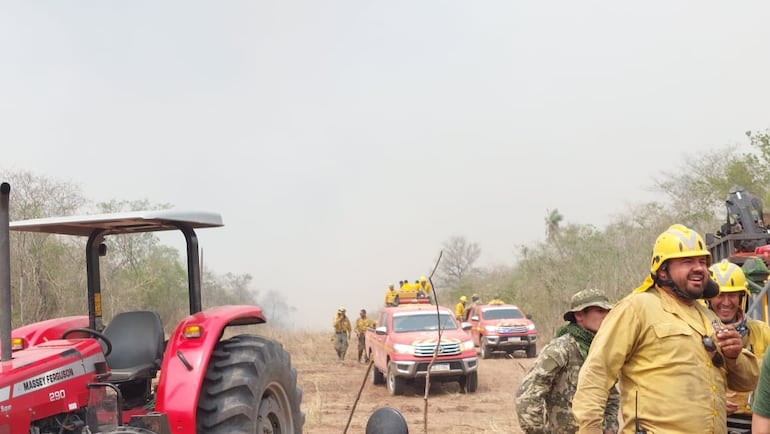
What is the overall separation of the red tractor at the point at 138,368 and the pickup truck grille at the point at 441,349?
755 cm

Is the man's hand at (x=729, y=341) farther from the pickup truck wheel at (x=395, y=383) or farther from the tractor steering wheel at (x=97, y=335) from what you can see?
the pickup truck wheel at (x=395, y=383)

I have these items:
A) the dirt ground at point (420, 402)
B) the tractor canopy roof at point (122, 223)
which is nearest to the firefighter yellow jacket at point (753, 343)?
the dirt ground at point (420, 402)

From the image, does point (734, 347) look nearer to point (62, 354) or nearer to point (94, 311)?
point (62, 354)

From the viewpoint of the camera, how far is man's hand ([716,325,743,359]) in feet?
11.7

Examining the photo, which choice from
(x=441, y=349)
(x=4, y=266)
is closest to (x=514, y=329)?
(x=441, y=349)

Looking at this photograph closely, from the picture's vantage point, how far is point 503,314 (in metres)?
22.2

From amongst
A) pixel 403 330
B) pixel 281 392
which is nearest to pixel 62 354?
pixel 281 392

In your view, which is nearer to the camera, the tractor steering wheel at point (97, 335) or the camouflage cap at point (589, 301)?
the camouflage cap at point (589, 301)

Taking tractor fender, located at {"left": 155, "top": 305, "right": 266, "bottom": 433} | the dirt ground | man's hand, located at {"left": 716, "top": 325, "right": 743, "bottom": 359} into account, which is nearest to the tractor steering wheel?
tractor fender, located at {"left": 155, "top": 305, "right": 266, "bottom": 433}

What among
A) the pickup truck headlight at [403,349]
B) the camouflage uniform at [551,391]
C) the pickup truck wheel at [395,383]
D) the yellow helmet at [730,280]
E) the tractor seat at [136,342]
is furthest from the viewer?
the pickup truck wheel at [395,383]

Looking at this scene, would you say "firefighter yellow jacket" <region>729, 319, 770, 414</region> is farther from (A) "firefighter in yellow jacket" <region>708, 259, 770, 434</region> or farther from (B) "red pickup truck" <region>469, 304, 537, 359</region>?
(B) "red pickup truck" <region>469, 304, 537, 359</region>

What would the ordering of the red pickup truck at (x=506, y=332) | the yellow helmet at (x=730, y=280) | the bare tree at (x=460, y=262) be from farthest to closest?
the bare tree at (x=460, y=262), the red pickup truck at (x=506, y=332), the yellow helmet at (x=730, y=280)

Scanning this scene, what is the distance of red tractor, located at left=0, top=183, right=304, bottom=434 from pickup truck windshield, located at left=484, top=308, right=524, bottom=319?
630 inches

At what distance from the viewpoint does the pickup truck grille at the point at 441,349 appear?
14061 mm
